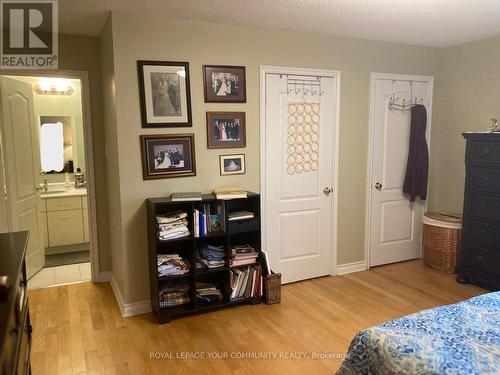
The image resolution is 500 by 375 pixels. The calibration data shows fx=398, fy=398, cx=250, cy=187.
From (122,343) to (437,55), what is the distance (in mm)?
4275

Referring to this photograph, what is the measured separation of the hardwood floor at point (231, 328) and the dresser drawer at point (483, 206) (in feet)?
2.34

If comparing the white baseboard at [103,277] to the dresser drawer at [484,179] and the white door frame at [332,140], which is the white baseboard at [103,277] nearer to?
the white door frame at [332,140]

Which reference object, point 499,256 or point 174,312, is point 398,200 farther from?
point 174,312

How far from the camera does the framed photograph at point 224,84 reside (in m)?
3.36

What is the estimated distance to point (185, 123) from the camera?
10.8 ft

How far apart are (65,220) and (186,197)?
2654mm

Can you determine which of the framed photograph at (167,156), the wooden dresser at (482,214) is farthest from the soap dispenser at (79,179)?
the wooden dresser at (482,214)

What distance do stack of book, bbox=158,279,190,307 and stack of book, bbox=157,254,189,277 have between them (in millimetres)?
144

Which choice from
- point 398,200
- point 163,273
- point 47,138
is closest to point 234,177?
point 163,273

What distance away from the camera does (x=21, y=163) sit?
3934 millimetres

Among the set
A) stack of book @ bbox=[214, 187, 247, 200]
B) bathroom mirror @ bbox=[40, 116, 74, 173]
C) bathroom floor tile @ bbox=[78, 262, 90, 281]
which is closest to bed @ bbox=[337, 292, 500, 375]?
stack of book @ bbox=[214, 187, 247, 200]

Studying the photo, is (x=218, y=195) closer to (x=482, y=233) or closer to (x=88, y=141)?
(x=88, y=141)

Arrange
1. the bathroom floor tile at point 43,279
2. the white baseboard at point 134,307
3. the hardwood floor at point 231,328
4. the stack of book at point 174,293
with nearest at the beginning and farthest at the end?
the hardwood floor at point 231,328
the stack of book at point 174,293
the white baseboard at point 134,307
the bathroom floor tile at point 43,279

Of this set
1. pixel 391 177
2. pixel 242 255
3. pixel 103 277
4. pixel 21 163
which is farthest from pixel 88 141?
pixel 391 177
